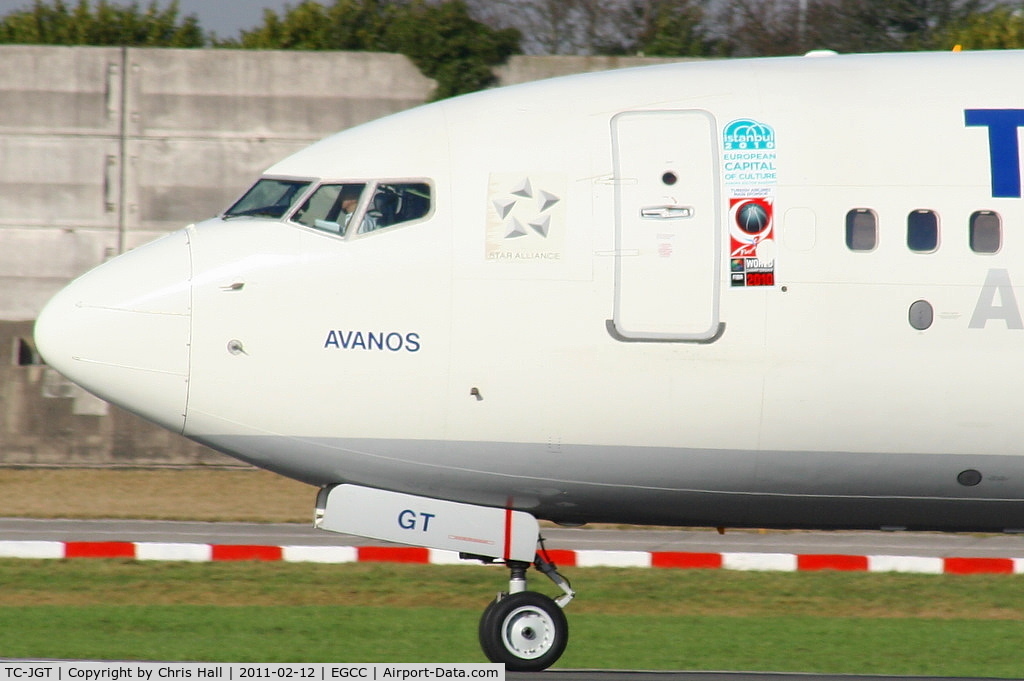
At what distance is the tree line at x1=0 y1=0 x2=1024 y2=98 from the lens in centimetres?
3303

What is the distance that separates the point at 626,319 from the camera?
1005 cm

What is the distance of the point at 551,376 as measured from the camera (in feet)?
33.0

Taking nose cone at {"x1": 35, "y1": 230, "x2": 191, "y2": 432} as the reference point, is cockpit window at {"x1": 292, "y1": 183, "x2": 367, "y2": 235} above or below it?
above

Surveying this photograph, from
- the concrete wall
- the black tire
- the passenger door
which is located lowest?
the black tire

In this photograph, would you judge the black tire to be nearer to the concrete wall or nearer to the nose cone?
the nose cone

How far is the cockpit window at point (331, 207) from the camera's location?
10367 mm

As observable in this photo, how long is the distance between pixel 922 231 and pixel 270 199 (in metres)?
5.13


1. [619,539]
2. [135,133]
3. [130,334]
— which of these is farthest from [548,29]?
[130,334]

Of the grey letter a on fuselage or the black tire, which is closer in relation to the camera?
the grey letter a on fuselage

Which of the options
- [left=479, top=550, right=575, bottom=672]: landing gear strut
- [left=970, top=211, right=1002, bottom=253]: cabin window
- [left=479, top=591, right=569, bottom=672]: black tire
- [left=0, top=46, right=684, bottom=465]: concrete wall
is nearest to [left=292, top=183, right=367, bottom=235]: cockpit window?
[left=479, top=550, right=575, bottom=672]: landing gear strut

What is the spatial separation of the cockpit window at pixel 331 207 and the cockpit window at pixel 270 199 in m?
0.14

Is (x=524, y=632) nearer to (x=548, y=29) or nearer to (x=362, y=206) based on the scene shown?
(x=362, y=206)

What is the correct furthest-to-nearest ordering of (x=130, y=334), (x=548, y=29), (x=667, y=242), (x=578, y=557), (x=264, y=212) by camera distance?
1. (x=548, y=29)
2. (x=578, y=557)
3. (x=264, y=212)
4. (x=667, y=242)
5. (x=130, y=334)

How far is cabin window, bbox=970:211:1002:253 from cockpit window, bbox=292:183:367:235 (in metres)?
4.75
